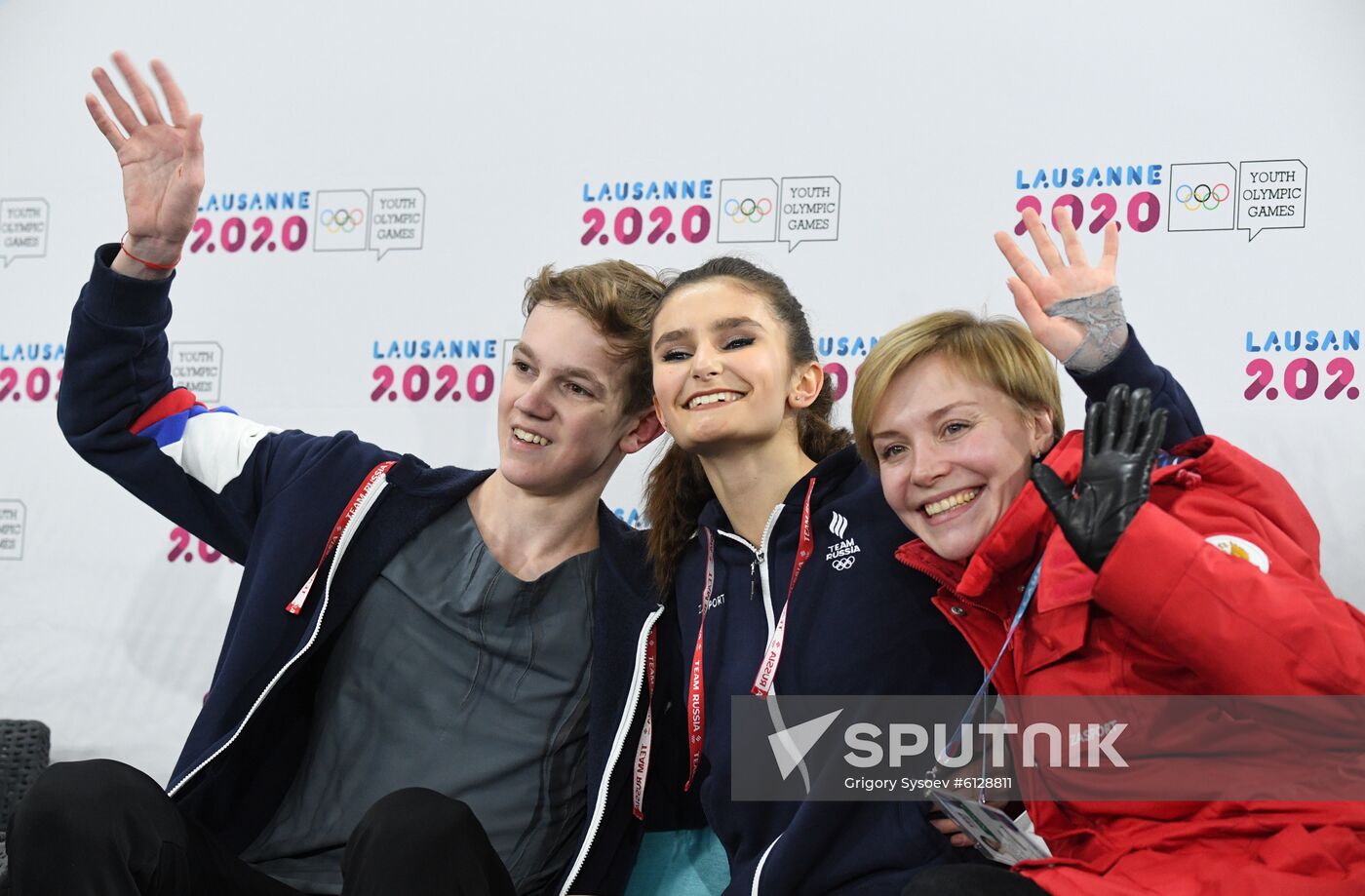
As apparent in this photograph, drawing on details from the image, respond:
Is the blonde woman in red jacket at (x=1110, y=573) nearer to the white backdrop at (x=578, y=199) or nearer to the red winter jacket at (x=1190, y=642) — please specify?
the red winter jacket at (x=1190, y=642)

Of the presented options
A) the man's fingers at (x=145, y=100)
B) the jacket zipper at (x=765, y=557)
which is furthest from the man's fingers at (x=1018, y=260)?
the man's fingers at (x=145, y=100)

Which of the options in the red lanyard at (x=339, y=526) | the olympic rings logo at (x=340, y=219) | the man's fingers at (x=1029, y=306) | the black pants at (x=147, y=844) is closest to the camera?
the black pants at (x=147, y=844)

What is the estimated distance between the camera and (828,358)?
2.64m

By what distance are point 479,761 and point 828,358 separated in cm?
109

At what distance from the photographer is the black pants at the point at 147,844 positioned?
1.58 meters

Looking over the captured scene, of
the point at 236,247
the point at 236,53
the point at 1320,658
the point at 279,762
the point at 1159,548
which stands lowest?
the point at 279,762

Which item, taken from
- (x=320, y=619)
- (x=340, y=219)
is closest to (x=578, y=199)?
(x=340, y=219)

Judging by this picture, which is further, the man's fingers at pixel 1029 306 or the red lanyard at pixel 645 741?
the red lanyard at pixel 645 741

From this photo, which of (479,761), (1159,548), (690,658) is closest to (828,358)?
(690,658)

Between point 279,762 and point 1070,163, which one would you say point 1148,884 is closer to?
point 279,762

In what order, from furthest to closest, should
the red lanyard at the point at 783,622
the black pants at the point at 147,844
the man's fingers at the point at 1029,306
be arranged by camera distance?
the red lanyard at the point at 783,622 → the man's fingers at the point at 1029,306 → the black pants at the point at 147,844

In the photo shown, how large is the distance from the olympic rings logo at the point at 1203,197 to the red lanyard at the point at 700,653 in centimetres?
102

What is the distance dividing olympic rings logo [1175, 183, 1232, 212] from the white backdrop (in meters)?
0.01

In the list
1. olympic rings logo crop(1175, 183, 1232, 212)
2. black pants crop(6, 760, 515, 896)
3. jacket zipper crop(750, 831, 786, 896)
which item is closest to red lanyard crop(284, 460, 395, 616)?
black pants crop(6, 760, 515, 896)
